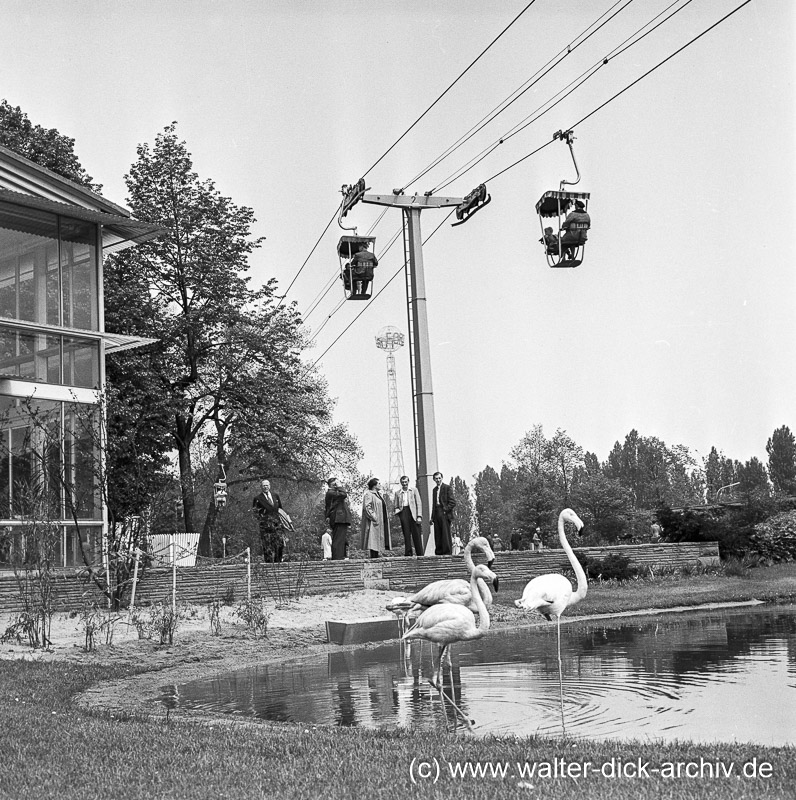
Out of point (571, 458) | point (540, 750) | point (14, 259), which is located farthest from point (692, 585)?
point (571, 458)

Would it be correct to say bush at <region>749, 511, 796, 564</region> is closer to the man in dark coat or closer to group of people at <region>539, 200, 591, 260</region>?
the man in dark coat

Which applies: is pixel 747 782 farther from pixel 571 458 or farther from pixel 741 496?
pixel 571 458

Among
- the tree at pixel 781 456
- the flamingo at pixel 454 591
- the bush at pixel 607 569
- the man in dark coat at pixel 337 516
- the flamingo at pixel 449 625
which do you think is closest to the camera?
the flamingo at pixel 449 625

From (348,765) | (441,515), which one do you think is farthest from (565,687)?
(441,515)

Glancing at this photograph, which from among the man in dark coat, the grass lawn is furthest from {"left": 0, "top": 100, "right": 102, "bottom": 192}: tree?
the grass lawn

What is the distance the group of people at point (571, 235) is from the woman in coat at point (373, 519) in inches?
313

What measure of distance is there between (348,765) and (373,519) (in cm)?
2171

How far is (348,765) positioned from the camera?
22.8 ft

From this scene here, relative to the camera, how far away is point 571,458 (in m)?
73.9

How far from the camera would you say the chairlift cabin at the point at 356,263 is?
93.1ft

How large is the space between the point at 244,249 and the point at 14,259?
14636mm

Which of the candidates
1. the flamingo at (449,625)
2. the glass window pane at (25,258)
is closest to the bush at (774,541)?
the glass window pane at (25,258)

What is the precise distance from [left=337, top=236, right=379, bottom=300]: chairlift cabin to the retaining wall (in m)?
7.02

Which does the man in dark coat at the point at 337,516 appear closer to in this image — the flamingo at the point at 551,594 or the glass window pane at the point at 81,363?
the glass window pane at the point at 81,363
